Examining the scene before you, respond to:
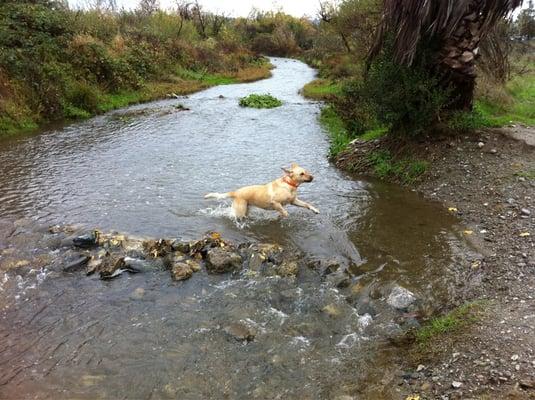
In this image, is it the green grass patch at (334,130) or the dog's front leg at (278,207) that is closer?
the dog's front leg at (278,207)

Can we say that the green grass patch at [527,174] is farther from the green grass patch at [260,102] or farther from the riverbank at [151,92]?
the riverbank at [151,92]

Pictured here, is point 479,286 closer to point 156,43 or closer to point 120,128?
point 120,128

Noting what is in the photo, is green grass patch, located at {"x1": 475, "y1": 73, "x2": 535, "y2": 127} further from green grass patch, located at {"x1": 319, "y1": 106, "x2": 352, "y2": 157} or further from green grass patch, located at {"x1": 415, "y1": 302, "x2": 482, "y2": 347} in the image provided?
green grass patch, located at {"x1": 415, "y1": 302, "x2": 482, "y2": 347}

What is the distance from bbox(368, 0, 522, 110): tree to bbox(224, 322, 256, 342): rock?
822cm

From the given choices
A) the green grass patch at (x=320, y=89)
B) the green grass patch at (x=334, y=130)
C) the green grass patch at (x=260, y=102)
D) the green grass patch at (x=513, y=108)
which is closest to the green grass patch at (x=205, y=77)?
the green grass patch at (x=320, y=89)

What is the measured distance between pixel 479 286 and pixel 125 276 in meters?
5.58

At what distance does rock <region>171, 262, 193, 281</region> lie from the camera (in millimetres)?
7348

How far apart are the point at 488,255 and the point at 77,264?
698cm

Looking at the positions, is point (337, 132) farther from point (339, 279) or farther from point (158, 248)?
point (339, 279)

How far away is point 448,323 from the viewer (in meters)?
5.73

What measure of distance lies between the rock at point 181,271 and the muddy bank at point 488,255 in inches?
146

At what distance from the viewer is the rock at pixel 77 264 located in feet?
25.1

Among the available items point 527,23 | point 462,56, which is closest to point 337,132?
point 462,56

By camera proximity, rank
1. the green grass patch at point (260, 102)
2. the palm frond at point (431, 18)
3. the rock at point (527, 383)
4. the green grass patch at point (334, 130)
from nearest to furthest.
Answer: the rock at point (527, 383), the palm frond at point (431, 18), the green grass patch at point (334, 130), the green grass patch at point (260, 102)
